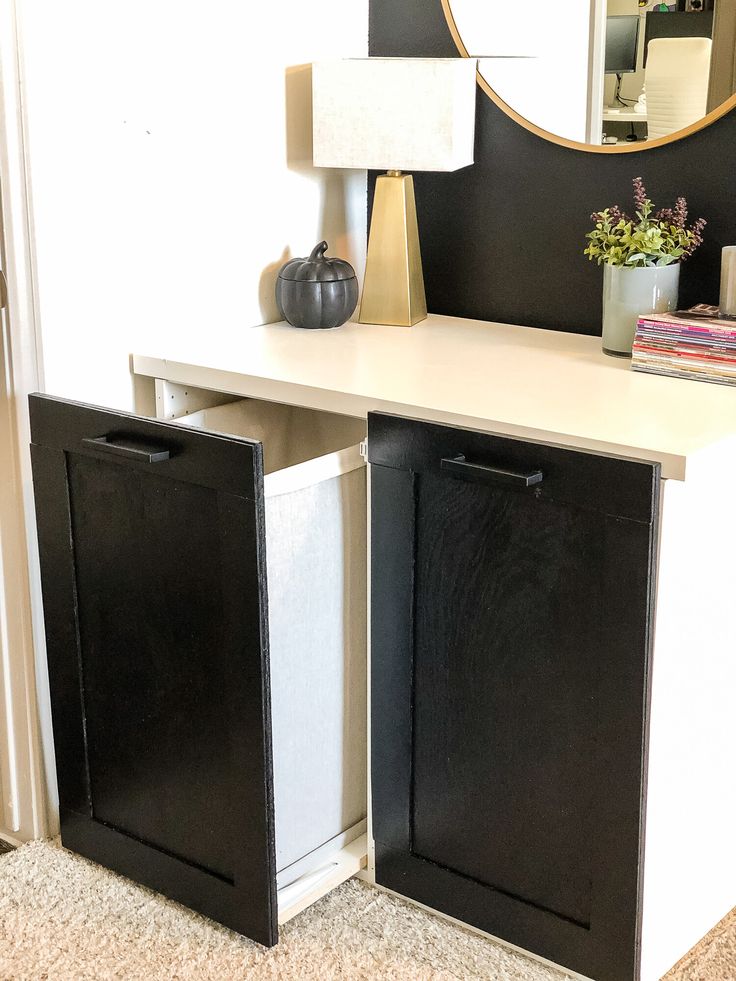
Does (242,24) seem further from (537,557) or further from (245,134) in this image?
(537,557)

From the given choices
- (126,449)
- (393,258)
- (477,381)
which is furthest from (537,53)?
(126,449)

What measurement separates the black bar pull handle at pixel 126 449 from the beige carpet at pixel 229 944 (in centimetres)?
70

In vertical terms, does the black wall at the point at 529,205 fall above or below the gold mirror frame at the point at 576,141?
below

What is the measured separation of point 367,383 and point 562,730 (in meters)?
0.54

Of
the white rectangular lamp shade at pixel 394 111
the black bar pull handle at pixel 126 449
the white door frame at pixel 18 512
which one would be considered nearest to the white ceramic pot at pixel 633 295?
the white rectangular lamp shade at pixel 394 111

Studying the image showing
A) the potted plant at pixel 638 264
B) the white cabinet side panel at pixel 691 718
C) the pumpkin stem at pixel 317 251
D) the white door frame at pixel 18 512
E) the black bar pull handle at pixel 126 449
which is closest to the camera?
the white cabinet side panel at pixel 691 718

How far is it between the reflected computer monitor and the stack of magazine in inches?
16.6

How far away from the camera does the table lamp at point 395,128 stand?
1911mm

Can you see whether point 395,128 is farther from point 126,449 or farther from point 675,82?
point 126,449

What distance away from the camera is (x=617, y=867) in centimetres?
149

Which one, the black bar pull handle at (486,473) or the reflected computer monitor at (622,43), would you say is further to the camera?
the reflected computer monitor at (622,43)

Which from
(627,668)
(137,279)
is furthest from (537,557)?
(137,279)

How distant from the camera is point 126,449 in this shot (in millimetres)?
1534

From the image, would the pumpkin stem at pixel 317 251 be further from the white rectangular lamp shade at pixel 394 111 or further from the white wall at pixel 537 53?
the white wall at pixel 537 53
